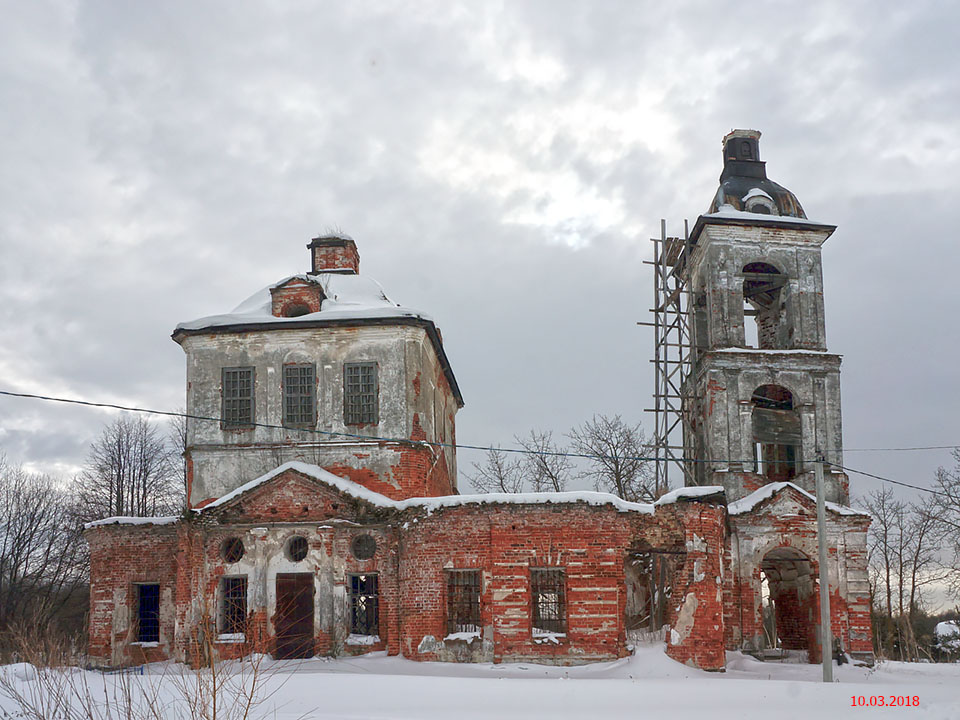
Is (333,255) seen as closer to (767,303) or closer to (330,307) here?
(330,307)

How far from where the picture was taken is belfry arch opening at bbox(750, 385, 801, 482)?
88.7 ft

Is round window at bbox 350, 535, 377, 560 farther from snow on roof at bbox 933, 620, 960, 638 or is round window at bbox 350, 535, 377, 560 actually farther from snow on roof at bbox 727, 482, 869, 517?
snow on roof at bbox 933, 620, 960, 638

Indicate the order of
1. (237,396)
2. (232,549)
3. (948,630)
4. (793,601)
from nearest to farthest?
(232,549), (237,396), (793,601), (948,630)

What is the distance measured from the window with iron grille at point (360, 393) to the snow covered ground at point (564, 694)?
677 cm

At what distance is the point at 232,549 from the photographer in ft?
74.4

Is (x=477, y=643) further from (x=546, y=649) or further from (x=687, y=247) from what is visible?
(x=687, y=247)

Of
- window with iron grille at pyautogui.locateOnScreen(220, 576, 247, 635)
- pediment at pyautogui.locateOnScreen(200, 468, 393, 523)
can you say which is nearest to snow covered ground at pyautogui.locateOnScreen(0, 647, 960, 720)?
window with iron grille at pyautogui.locateOnScreen(220, 576, 247, 635)

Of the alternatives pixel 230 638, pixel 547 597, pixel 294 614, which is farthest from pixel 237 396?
pixel 547 597

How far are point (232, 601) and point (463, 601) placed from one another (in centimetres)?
562

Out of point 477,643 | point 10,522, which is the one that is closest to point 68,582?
point 10,522

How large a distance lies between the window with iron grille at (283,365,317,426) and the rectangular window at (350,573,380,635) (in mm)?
4655

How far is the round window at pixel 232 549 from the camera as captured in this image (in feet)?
74.0

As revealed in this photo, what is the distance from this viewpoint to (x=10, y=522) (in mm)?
41906

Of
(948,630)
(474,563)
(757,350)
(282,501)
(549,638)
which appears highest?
(757,350)
